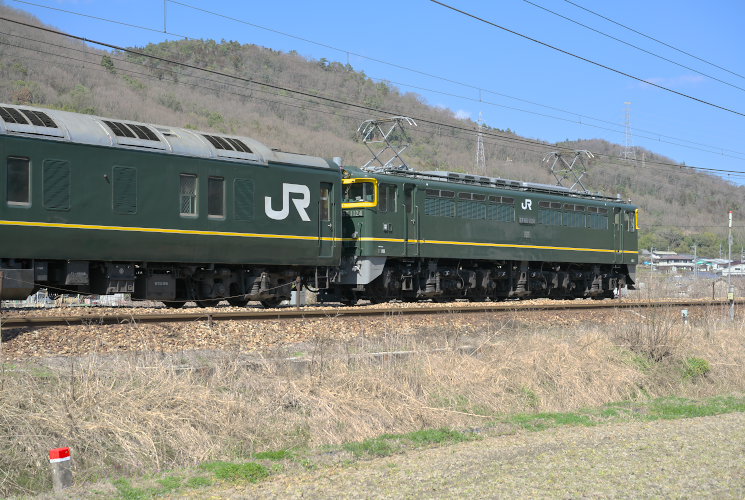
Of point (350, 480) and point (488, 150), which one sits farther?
point (488, 150)

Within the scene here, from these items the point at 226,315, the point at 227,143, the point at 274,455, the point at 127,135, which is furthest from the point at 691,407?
the point at 127,135

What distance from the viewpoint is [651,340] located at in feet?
52.9

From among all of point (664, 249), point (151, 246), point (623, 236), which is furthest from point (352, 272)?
point (664, 249)

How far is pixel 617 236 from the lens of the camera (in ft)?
114

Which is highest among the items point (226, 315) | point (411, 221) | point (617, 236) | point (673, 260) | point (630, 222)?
point (630, 222)

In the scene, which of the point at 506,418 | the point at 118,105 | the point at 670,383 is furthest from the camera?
the point at 118,105

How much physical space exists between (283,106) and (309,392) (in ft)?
413

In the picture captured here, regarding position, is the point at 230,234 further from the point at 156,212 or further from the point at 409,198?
the point at 409,198

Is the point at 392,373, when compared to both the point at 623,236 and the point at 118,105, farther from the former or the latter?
the point at 118,105

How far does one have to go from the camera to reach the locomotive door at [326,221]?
22.5 m

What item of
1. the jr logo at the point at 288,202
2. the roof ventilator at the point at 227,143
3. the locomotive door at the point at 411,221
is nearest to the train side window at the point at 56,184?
the roof ventilator at the point at 227,143

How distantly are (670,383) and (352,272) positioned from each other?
11.2 meters

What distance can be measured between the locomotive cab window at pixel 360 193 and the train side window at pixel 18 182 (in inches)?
406

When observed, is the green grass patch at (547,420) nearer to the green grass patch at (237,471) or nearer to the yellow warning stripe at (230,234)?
the green grass patch at (237,471)
